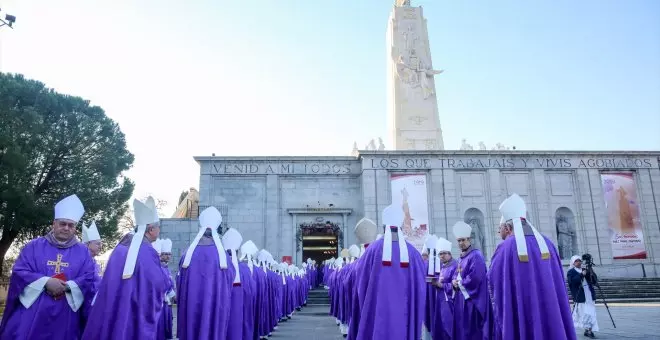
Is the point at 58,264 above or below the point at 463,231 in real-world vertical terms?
below

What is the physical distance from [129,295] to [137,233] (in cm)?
66

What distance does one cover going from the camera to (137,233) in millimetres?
4992

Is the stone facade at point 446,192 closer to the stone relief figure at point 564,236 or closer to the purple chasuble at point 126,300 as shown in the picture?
the stone relief figure at point 564,236

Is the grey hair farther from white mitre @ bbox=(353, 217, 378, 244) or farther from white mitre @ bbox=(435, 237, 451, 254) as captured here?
white mitre @ bbox=(435, 237, 451, 254)

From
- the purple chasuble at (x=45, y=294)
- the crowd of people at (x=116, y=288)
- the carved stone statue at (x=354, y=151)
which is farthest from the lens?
the carved stone statue at (x=354, y=151)

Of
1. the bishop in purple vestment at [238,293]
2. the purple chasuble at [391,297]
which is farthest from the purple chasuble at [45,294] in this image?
the purple chasuble at [391,297]

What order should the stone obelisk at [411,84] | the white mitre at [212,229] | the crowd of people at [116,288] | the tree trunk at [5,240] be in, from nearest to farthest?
1. the crowd of people at [116,288]
2. the white mitre at [212,229]
3. the tree trunk at [5,240]
4. the stone obelisk at [411,84]

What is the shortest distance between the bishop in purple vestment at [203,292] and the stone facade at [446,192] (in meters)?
19.8

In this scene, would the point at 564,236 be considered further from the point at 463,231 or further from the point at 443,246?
the point at 463,231

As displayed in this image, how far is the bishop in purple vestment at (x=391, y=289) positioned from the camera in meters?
5.65

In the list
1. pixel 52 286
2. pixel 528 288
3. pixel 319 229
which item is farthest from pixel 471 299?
pixel 319 229

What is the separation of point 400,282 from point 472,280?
161 cm

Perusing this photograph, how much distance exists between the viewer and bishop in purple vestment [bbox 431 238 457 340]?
7.61 metres

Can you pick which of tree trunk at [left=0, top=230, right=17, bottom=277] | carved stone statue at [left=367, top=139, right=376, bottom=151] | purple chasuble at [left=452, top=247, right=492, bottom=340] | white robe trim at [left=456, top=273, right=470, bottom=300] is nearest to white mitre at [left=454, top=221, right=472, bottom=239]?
purple chasuble at [left=452, top=247, right=492, bottom=340]
